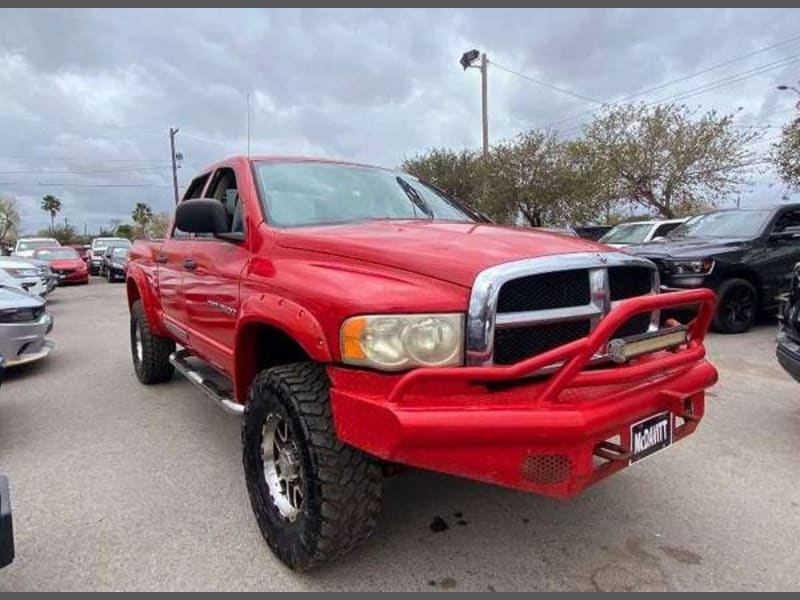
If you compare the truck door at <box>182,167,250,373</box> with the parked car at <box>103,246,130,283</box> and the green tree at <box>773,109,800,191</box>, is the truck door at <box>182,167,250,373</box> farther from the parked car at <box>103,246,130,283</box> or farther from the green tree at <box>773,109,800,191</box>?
the parked car at <box>103,246,130,283</box>

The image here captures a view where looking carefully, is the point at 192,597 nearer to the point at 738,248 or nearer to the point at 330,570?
the point at 330,570

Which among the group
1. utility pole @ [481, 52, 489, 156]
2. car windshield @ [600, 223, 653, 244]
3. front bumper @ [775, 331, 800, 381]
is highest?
utility pole @ [481, 52, 489, 156]

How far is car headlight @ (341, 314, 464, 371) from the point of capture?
221 cm

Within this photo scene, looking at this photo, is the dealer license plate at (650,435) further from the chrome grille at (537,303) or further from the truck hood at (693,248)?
the truck hood at (693,248)

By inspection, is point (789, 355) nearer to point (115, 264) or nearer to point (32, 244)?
point (115, 264)

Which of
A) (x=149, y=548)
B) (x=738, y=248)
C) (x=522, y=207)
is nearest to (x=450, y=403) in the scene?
(x=149, y=548)

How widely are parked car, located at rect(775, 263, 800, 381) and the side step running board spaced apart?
3609 mm

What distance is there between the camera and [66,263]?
2083 cm

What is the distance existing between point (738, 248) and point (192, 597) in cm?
785

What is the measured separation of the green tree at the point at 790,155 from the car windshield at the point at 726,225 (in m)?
7.36

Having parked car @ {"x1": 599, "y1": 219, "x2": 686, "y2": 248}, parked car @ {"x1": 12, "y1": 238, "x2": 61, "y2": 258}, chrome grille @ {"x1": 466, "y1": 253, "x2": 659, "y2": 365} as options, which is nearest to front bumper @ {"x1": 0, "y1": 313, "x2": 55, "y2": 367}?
chrome grille @ {"x1": 466, "y1": 253, "x2": 659, "y2": 365}

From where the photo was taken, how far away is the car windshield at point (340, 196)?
334 cm

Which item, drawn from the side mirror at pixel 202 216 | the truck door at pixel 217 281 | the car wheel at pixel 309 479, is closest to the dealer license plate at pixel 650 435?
the car wheel at pixel 309 479

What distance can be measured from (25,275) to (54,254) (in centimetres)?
950
